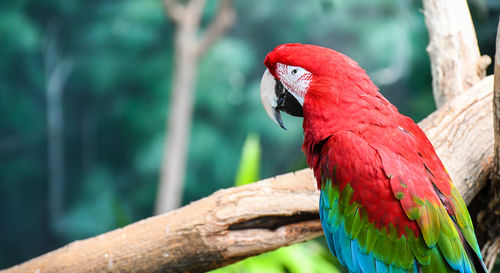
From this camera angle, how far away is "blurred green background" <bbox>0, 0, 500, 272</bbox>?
2779 mm

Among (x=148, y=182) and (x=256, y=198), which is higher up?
(x=256, y=198)

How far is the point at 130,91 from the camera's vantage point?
285cm

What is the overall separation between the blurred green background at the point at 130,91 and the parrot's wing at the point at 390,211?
5.90ft

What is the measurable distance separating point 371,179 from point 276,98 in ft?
1.14

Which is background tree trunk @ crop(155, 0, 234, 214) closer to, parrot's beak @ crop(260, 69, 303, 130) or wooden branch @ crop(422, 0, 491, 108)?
wooden branch @ crop(422, 0, 491, 108)

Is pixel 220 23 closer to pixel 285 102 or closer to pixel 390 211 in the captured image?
pixel 285 102

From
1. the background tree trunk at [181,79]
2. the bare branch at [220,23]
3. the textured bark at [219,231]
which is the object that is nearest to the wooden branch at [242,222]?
the textured bark at [219,231]

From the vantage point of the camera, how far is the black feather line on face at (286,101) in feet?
3.70

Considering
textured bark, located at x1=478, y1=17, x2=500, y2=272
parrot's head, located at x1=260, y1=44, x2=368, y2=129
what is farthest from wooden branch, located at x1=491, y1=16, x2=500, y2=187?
parrot's head, located at x1=260, y1=44, x2=368, y2=129

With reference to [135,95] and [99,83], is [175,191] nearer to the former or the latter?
[135,95]

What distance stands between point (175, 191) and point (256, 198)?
1.69 m

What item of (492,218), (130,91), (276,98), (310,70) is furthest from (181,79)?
(492,218)

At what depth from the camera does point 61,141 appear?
2.84 metres

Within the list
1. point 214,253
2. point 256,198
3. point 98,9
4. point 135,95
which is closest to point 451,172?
point 256,198
